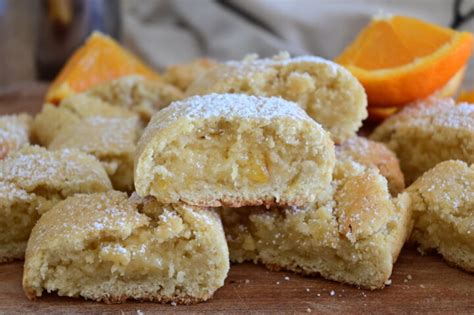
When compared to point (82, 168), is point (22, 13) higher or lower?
lower

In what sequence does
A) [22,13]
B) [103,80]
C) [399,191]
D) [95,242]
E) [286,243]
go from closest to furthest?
[95,242]
[286,243]
[399,191]
[103,80]
[22,13]

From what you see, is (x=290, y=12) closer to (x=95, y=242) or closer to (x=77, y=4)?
(x=77, y=4)

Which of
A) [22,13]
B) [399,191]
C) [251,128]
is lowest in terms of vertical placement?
[22,13]

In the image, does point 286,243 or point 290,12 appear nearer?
point 286,243

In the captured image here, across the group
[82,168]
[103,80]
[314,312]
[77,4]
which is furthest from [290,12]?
[314,312]

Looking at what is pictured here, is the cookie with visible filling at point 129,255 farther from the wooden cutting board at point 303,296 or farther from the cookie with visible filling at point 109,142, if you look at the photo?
the cookie with visible filling at point 109,142

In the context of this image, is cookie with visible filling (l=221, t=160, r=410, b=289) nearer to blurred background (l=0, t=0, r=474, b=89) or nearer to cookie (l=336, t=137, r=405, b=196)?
cookie (l=336, t=137, r=405, b=196)

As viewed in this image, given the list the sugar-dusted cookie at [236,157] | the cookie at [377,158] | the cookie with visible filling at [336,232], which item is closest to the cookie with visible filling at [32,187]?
the sugar-dusted cookie at [236,157]
